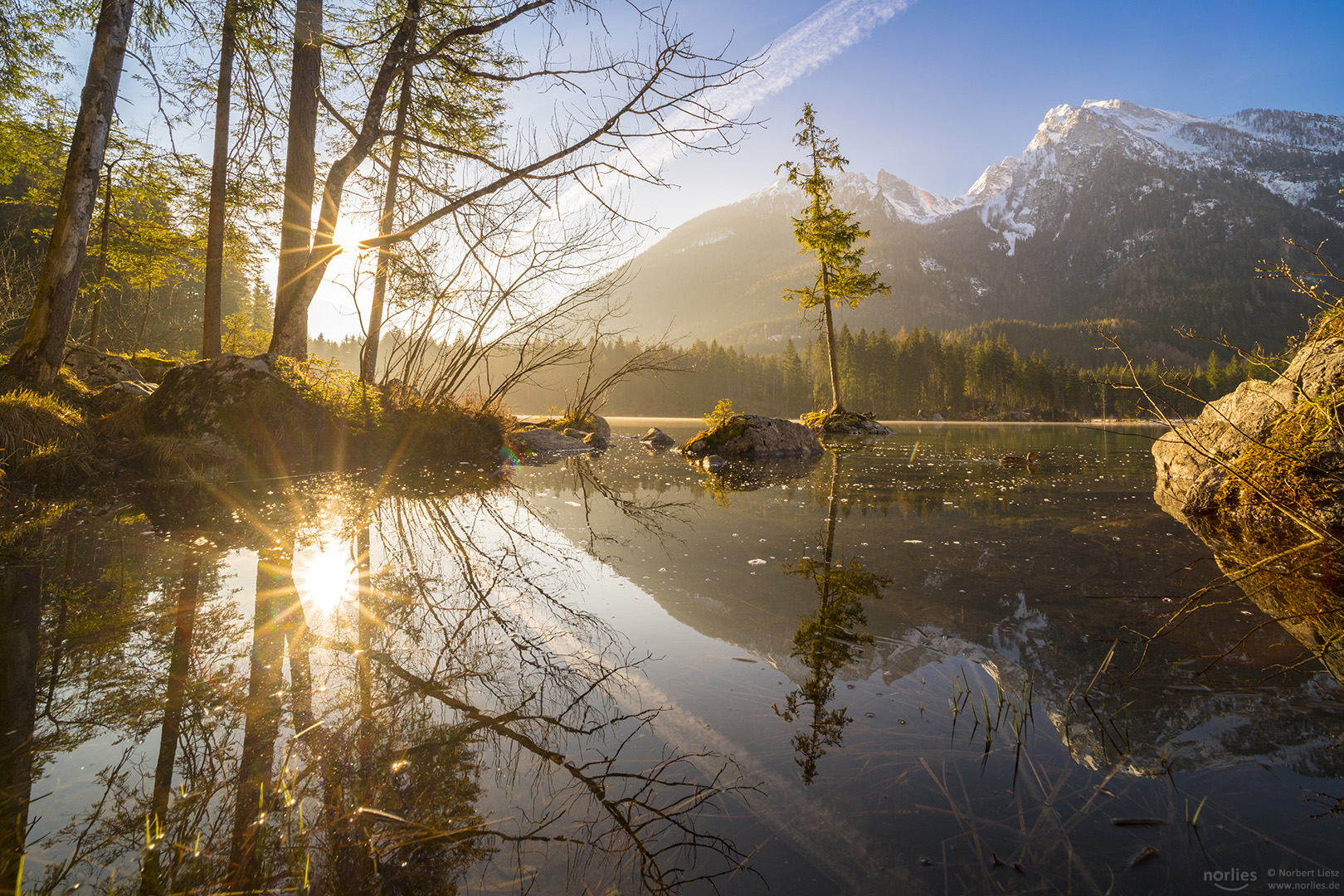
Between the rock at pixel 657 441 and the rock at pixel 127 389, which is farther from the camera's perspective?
the rock at pixel 657 441

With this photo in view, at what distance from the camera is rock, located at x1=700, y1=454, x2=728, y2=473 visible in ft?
31.6

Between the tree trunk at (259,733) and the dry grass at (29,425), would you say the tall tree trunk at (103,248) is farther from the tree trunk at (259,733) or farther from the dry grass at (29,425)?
the tree trunk at (259,733)

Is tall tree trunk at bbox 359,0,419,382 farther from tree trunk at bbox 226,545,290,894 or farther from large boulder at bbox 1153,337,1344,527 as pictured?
large boulder at bbox 1153,337,1344,527

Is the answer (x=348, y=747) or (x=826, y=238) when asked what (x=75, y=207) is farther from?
(x=826, y=238)

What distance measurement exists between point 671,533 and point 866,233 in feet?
65.1

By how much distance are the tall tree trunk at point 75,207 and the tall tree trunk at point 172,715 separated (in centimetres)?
575

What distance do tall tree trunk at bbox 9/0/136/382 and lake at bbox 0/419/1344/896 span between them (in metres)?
3.92

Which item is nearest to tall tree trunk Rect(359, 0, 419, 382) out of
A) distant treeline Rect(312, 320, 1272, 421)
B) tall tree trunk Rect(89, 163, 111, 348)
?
tall tree trunk Rect(89, 163, 111, 348)

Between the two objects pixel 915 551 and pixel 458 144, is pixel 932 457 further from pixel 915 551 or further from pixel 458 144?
pixel 458 144

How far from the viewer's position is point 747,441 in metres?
11.9

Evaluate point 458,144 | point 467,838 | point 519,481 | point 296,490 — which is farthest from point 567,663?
point 458,144

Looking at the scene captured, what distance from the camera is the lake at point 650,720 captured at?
3.55ft

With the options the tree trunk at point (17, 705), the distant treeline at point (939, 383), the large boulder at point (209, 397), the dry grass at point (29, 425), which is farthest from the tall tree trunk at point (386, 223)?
the distant treeline at point (939, 383)

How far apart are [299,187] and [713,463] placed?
7734mm
